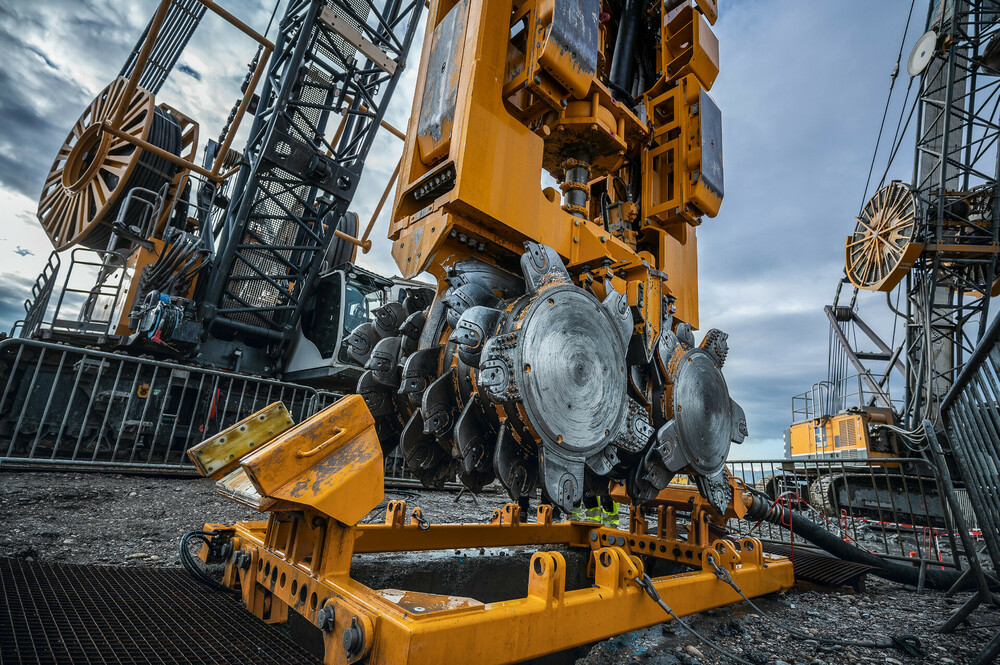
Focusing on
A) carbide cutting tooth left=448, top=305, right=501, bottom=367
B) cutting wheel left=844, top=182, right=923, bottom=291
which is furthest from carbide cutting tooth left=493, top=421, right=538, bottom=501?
cutting wheel left=844, top=182, right=923, bottom=291

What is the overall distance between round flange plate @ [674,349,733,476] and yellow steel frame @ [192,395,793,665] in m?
0.72

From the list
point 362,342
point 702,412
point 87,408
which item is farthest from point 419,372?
point 87,408

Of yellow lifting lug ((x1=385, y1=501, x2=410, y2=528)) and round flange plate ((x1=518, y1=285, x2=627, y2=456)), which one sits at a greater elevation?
round flange plate ((x1=518, y1=285, x2=627, y2=456))

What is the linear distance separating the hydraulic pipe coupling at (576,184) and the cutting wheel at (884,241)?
12.1 metres

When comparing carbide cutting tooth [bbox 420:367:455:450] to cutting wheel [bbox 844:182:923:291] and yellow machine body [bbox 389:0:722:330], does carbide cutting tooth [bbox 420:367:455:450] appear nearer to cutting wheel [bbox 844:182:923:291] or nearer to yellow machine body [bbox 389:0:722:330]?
yellow machine body [bbox 389:0:722:330]

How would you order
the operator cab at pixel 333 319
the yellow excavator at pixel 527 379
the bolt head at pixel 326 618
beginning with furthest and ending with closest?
the operator cab at pixel 333 319, the yellow excavator at pixel 527 379, the bolt head at pixel 326 618

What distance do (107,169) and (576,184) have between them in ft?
32.0

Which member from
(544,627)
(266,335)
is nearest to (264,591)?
(544,627)

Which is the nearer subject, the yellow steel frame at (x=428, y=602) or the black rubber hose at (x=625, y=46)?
the yellow steel frame at (x=428, y=602)

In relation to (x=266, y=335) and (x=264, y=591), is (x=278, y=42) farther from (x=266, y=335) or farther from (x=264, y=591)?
(x=264, y=591)

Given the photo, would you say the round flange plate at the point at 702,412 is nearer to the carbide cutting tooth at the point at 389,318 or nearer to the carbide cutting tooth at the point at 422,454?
the carbide cutting tooth at the point at 422,454

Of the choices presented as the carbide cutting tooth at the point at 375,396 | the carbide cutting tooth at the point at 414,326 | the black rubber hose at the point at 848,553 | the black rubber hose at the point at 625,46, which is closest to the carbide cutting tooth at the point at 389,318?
the carbide cutting tooth at the point at 414,326

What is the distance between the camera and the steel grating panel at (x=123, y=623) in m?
1.55

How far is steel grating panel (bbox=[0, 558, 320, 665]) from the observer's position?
155 centimetres
